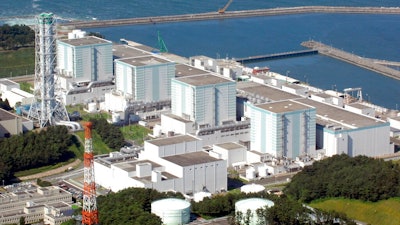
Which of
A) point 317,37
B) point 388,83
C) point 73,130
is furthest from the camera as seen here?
point 317,37

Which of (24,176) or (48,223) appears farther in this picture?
(24,176)

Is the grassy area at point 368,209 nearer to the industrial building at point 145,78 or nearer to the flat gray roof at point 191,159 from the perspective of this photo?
the flat gray roof at point 191,159

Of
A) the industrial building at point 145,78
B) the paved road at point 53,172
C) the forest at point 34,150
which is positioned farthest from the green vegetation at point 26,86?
the paved road at point 53,172

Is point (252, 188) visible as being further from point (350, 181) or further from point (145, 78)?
point (145, 78)

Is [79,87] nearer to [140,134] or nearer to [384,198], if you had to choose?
[140,134]

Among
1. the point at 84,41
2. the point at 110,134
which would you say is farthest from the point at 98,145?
the point at 84,41

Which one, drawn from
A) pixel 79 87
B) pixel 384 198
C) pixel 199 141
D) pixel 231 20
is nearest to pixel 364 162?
pixel 384 198
